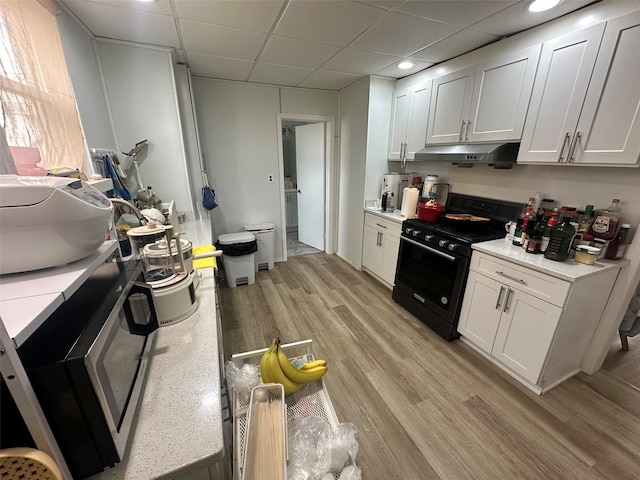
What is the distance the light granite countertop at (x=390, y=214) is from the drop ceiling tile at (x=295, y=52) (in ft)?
5.20

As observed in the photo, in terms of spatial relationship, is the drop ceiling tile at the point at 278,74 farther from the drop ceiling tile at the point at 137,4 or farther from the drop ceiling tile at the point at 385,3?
the drop ceiling tile at the point at 385,3

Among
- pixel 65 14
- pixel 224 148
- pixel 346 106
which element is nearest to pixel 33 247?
pixel 65 14

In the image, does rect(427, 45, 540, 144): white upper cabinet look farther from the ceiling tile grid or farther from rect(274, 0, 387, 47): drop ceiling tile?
rect(274, 0, 387, 47): drop ceiling tile

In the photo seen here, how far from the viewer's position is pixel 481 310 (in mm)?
1893

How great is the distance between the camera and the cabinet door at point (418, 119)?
250 centimetres

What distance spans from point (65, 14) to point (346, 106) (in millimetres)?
2607

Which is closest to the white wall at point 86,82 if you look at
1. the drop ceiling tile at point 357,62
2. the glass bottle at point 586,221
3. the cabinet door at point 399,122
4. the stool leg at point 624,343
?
the drop ceiling tile at point 357,62

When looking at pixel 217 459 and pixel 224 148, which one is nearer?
pixel 217 459

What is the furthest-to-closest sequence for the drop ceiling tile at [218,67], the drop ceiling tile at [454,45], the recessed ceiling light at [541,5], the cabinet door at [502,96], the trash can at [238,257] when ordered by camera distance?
1. the trash can at [238,257]
2. the drop ceiling tile at [218,67]
3. the drop ceiling tile at [454,45]
4. the cabinet door at [502,96]
5. the recessed ceiling light at [541,5]

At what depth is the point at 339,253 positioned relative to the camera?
397 centimetres

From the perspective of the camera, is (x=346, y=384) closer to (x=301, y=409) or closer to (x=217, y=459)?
(x=301, y=409)

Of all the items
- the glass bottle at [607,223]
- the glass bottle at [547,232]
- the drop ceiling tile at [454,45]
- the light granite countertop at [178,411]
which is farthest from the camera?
the drop ceiling tile at [454,45]

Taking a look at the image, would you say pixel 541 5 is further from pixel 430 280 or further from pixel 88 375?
pixel 88 375

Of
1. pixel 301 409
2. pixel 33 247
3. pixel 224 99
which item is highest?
pixel 224 99
